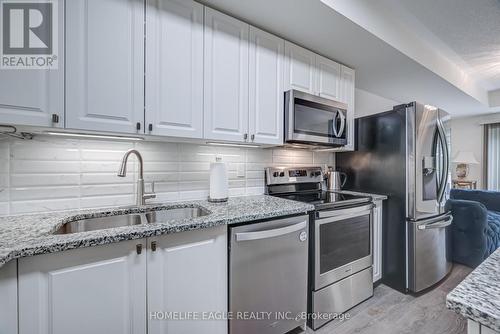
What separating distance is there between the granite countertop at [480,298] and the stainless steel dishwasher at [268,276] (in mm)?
906

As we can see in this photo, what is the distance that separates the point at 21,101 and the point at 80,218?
67cm

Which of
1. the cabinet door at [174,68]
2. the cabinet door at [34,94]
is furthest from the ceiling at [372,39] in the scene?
the cabinet door at [34,94]

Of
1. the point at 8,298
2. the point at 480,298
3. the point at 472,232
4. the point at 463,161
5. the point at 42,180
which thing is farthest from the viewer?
the point at 463,161

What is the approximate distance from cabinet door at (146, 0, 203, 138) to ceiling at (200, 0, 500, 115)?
0.25 metres

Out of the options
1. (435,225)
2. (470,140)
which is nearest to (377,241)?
(435,225)

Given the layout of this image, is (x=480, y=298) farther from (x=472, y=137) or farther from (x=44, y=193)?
(x=472, y=137)

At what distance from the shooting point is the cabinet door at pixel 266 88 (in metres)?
1.67

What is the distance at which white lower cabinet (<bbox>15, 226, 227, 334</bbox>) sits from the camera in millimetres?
838

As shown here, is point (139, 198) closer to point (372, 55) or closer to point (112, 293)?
point (112, 293)

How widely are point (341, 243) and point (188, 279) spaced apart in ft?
4.04

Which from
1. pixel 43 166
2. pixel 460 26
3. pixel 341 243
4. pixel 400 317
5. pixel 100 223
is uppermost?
pixel 460 26

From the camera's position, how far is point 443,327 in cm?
169

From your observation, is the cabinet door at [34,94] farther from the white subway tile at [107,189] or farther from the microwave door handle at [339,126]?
the microwave door handle at [339,126]

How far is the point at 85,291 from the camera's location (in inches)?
36.4
